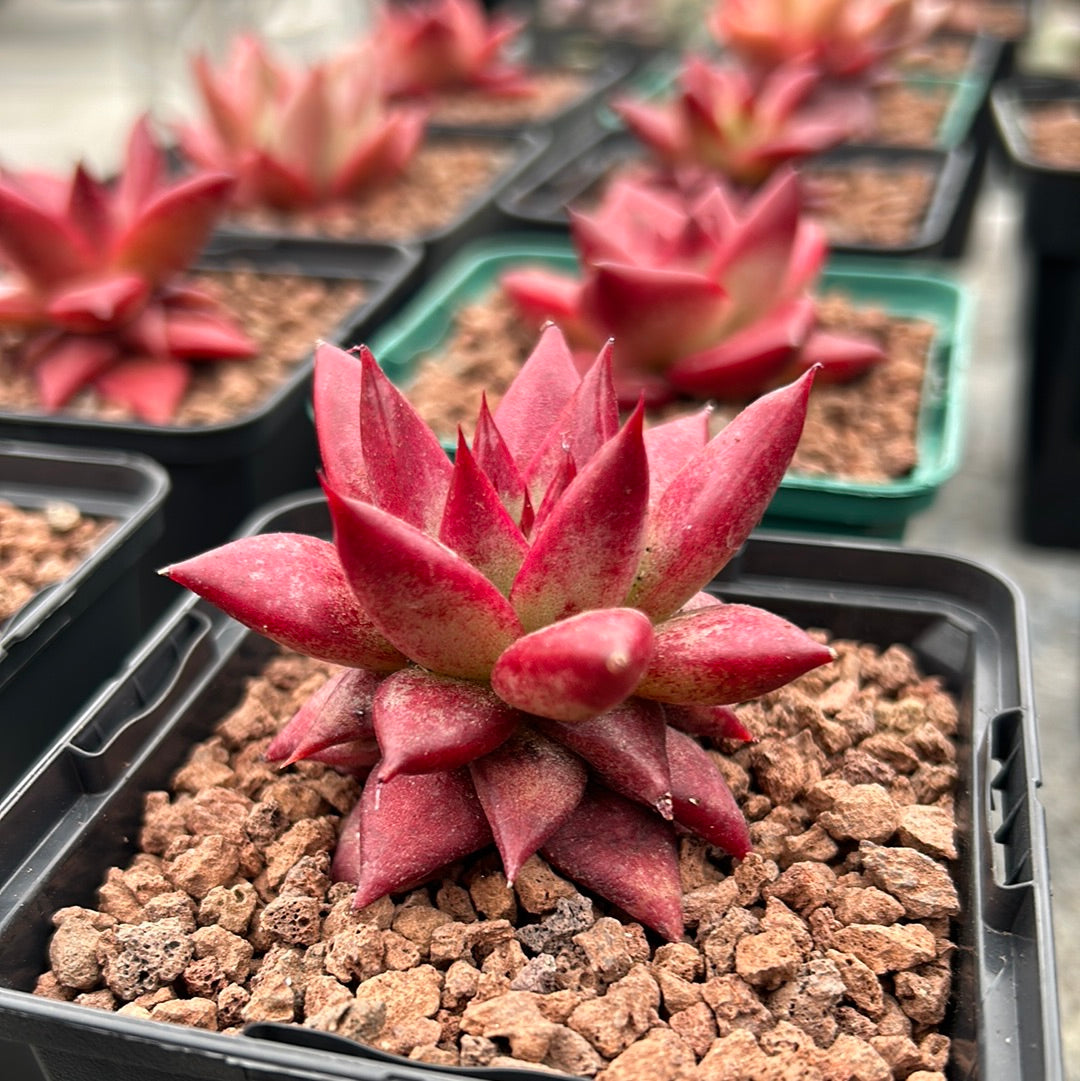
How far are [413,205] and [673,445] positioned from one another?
4.05 ft

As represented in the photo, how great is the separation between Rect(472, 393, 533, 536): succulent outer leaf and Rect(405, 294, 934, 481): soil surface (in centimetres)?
43

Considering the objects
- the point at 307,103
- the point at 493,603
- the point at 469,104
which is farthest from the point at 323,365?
the point at 469,104

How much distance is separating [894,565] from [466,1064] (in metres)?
0.52

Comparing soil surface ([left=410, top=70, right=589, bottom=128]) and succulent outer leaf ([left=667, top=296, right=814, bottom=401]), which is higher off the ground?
soil surface ([left=410, top=70, right=589, bottom=128])

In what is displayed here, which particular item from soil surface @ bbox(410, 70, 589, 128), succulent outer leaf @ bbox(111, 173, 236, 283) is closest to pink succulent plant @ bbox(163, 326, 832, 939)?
succulent outer leaf @ bbox(111, 173, 236, 283)

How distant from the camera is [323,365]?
2.55 ft

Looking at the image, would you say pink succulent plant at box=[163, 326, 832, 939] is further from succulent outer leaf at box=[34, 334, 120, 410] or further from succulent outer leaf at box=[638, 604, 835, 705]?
succulent outer leaf at box=[34, 334, 120, 410]

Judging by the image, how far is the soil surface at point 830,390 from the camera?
1214 millimetres

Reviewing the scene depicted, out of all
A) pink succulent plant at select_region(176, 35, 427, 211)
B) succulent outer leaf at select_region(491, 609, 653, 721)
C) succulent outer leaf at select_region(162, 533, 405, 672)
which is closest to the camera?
succulent outer leaf at select_region(491, 609, 653, 721)

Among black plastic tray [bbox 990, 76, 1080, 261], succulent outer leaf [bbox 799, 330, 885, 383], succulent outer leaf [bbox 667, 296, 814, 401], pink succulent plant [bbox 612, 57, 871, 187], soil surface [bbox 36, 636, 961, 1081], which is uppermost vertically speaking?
pink succulent plant [bbox 612, 57, 871, 187]

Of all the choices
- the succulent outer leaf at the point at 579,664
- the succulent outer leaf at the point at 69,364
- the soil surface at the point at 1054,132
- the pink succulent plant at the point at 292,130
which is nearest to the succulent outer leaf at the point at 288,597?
the succulent outer leaf at the point at 579,664

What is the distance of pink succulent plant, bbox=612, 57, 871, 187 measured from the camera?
1.66 meters

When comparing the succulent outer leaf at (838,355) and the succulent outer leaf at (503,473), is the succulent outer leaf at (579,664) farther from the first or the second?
the succulent outer leaf at (838,355)

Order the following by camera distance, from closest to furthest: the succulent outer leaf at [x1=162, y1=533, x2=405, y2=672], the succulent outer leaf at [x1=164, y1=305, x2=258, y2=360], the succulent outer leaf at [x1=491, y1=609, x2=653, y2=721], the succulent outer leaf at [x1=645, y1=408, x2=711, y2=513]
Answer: the succulent outer leaf at [x1=491, y1=609, x2=653, y2=721] → the succulent outer leaf at [x1=162, y1=533, x2=405, y2=672] → the succulent outer leaf at [x1=645, y1=408, x2=711, y2=513] → the succulent outer leaf at [x1=164, y1=305, x2=258, y2=360]
